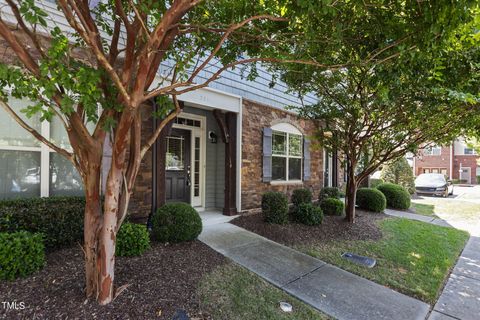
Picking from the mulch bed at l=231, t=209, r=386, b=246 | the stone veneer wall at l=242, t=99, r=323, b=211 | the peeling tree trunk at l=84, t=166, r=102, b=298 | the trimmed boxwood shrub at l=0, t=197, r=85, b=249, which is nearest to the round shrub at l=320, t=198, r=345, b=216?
the mulch bed at l=231, t=209, r=386, b=246

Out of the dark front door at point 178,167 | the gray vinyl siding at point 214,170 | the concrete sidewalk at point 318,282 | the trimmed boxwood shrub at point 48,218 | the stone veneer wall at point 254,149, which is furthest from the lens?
the gray vinyl siding at point 214,170

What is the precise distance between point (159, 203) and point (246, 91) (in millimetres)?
3621

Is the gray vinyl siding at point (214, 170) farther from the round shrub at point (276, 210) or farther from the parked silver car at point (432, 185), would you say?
the parked silver car at point (432, 185)

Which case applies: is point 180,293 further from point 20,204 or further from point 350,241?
point 350,241

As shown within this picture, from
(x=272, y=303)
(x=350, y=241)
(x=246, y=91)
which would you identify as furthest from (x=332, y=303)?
(x=246, y=91)

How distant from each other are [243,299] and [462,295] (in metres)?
2.93

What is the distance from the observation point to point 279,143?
8.15 meters

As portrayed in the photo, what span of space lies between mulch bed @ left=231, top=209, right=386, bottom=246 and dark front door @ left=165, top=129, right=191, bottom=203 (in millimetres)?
1552

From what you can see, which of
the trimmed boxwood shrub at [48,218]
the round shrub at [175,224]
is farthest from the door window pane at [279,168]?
the trimmed boxwood shrub at [48,218]

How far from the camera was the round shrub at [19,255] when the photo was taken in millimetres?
2762

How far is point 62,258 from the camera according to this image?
3.40m

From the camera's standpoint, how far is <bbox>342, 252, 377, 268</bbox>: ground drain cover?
4207 mm

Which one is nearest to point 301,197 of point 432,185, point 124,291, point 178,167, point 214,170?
point 214,170

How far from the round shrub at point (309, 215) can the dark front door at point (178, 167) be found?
2.78m
